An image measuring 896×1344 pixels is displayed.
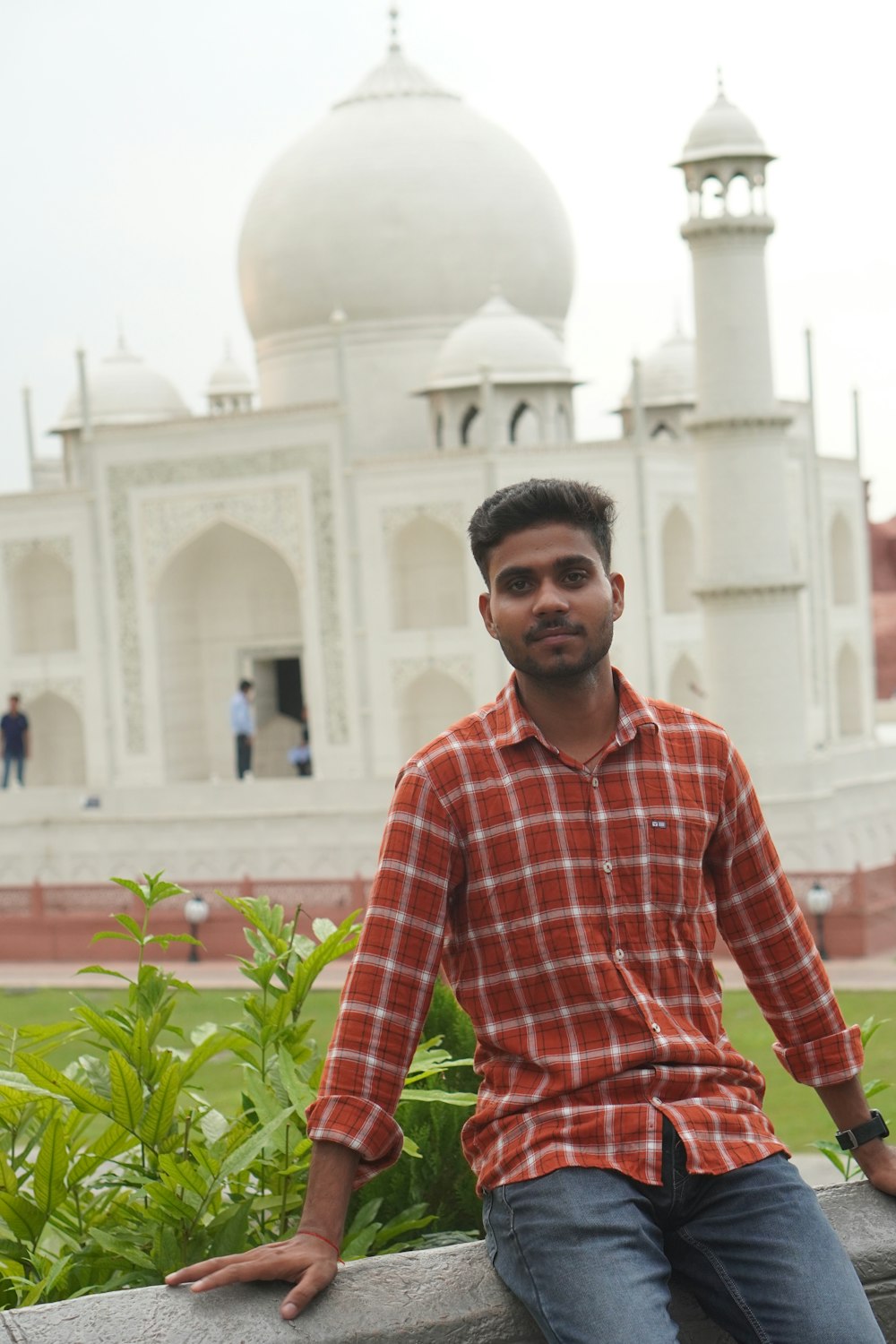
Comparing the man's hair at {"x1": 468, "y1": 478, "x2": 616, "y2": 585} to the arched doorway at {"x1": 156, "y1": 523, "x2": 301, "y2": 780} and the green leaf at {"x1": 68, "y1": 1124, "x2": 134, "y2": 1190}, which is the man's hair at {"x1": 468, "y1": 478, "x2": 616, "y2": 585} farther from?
the arched doorway at {"x1": 156, "y1": 523, "x2": 301, "y2": 780}

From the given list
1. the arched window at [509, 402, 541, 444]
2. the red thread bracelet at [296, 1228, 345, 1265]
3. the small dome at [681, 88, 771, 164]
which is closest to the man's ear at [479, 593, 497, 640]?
the red thread bracelet at [296, 1228, 345, 1265]

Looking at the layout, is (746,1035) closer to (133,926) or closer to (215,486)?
(133,926)

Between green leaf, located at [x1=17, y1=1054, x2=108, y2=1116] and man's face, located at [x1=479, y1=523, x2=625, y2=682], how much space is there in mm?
677

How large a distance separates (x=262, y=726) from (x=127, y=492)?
2.46 meters

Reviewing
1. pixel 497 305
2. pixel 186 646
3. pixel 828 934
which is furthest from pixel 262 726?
pixel 828 934

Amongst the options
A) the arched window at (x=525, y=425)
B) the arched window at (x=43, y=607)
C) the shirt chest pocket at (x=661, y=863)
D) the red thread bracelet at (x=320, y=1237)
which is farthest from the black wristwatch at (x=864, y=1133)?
the arched window at (x=43, y=607)

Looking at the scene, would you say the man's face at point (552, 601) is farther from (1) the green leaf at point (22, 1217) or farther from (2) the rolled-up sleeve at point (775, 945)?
(1) the green leaf at point (22, 1217)

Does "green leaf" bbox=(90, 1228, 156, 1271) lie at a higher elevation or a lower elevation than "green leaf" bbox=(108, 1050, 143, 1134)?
lower

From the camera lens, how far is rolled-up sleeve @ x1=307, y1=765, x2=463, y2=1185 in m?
1.68

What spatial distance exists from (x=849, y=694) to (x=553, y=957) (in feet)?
52.3

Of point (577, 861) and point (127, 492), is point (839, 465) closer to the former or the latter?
point (127, 492)

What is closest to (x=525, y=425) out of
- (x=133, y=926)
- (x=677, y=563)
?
(x=677, y=563)

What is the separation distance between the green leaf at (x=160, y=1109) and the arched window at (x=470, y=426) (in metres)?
13.1

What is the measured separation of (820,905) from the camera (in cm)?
1019
